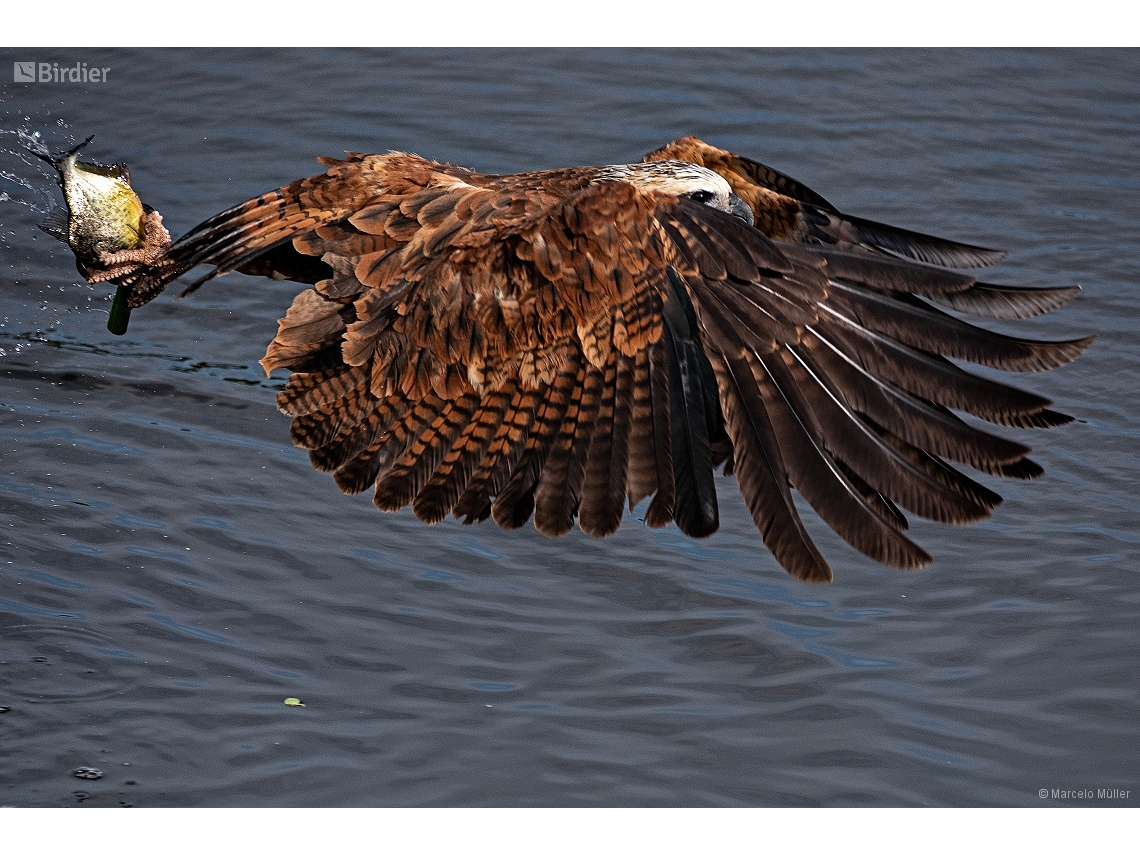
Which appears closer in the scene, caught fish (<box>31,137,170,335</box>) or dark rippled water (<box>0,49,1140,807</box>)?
caught fish (<box>31,137,170,335</box>)

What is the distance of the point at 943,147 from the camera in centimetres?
1007

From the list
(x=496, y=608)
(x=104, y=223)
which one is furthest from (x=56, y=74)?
(x=496, y=608)

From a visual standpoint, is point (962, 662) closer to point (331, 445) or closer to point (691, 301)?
point (691, 301)

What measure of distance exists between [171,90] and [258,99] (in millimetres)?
724

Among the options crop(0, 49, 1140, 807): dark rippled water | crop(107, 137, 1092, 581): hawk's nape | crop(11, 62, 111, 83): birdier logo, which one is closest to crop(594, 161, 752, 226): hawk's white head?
crop(107, 137, 1092, 581): hawk's nape

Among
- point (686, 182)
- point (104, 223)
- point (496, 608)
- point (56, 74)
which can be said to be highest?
point (56, 74)

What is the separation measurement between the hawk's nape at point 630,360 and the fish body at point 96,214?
1.10 ft

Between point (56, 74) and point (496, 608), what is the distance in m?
7.02

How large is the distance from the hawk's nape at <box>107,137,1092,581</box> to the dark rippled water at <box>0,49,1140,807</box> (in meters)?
1.34

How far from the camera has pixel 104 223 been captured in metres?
5.18

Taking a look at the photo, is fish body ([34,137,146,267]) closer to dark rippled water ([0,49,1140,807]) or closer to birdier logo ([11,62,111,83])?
dark rippled water ([0,49,1140,807])

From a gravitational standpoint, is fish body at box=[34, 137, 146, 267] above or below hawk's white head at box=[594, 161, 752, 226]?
below

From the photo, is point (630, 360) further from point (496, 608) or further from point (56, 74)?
point (56, 74)

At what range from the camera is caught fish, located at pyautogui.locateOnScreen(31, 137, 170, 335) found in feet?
16.7
